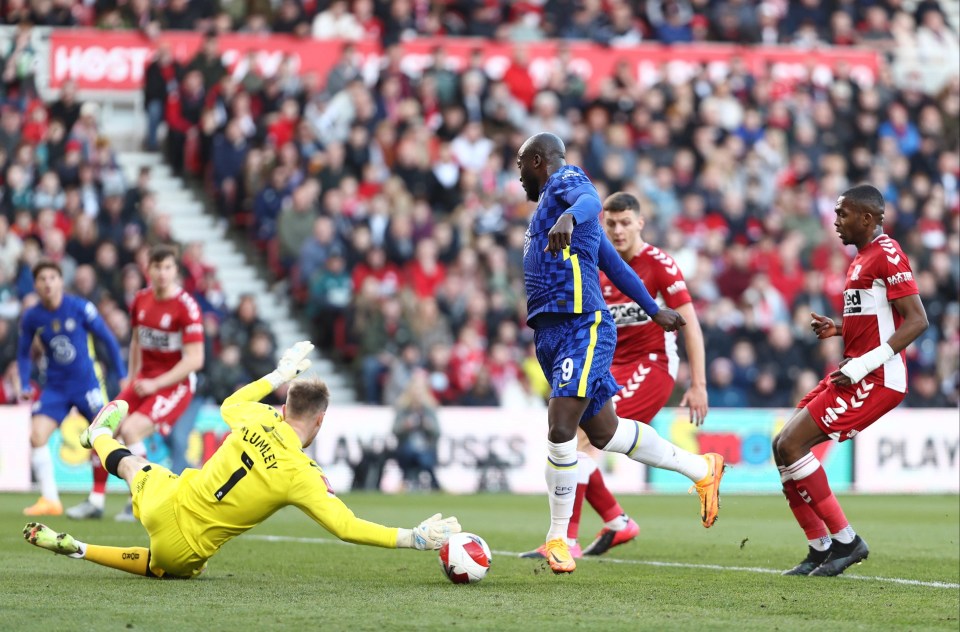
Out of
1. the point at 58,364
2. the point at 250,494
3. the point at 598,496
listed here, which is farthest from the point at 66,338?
the point at 250,494

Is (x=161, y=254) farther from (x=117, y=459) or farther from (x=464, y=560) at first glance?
(x=464, y=560)

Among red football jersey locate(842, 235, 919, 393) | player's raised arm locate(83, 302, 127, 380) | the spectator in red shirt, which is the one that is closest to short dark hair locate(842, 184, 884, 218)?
red football jersey locate(842, 235, 919, 393)

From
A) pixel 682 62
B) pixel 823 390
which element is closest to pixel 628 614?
pixel 823 390

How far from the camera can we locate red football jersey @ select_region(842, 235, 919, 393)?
28.6 ft

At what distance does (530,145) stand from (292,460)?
2246mm

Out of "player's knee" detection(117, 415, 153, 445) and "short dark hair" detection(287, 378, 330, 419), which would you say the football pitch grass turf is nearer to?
"player's knee" detection(117, 415, 153, 445)

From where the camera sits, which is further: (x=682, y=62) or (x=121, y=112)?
(x=682, y=62)

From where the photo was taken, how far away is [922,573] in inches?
365

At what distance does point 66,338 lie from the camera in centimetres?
1366

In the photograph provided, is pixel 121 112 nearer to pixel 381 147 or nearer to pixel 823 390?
pixel 381 147

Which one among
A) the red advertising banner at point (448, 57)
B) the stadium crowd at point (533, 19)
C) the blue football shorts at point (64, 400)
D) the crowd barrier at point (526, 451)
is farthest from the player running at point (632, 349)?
the stadium crowd at point (533, 19)

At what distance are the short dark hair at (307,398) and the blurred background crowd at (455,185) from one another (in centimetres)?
1041

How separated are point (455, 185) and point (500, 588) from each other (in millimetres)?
Result: 14151

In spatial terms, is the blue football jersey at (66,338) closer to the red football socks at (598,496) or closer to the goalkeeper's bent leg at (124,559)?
the red football socks at (598,496)
